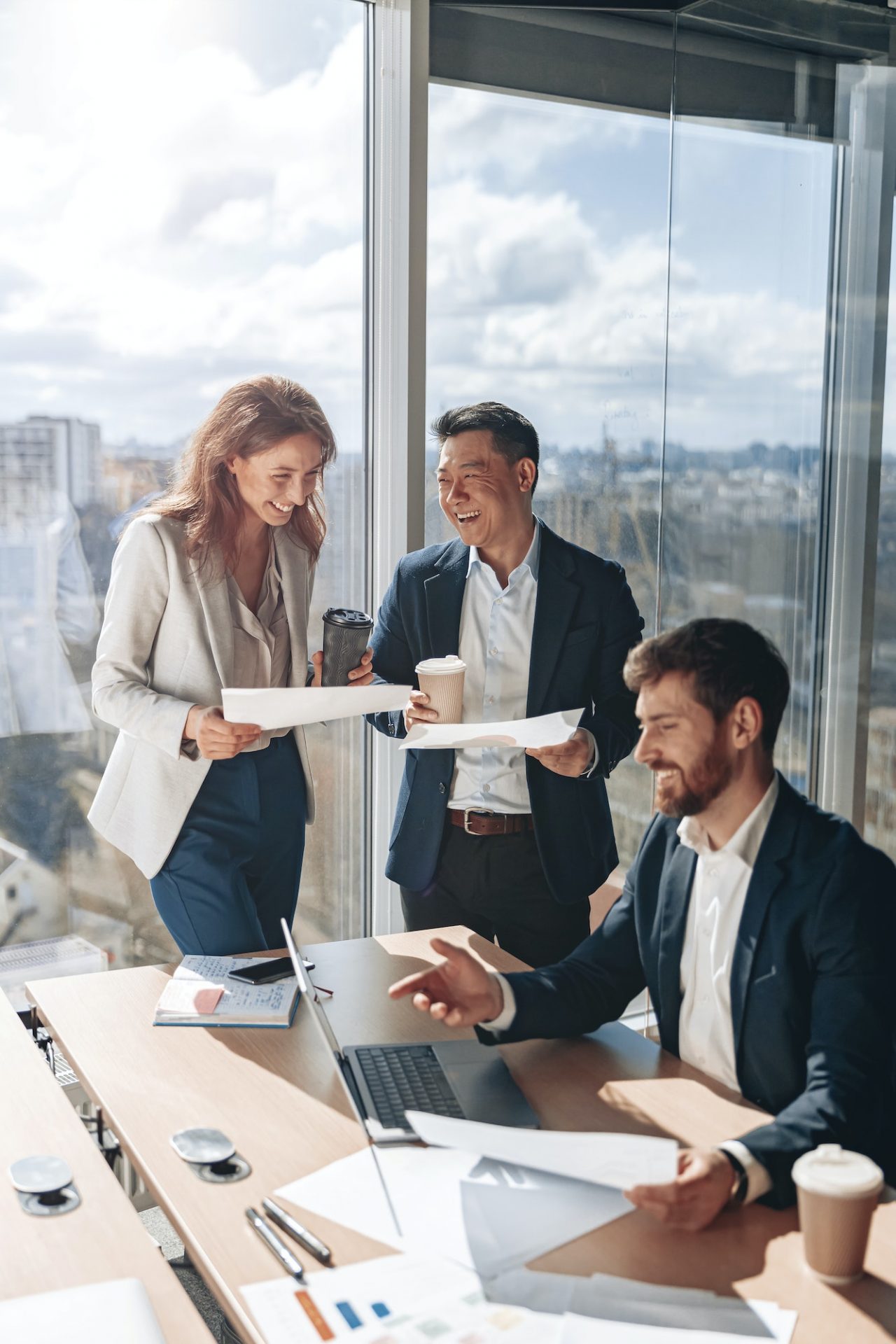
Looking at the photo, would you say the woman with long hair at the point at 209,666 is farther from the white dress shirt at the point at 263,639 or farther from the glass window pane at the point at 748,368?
the glass window pane at the point at 748,368

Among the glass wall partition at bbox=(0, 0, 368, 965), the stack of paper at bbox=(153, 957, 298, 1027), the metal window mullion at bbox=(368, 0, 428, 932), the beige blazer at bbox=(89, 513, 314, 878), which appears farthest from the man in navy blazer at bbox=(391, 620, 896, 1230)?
the metal window mullion at bbox=(368, 0, 428, 932)

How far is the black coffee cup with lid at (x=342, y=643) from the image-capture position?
2229mm

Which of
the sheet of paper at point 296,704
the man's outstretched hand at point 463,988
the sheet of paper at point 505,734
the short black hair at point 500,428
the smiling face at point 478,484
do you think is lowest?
the man's outstretched hand at point 463,988

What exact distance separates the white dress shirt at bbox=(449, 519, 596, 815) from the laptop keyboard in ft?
2.56

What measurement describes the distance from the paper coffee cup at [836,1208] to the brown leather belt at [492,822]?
4.04 ft

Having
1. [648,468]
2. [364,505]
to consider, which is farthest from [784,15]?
[364,505]

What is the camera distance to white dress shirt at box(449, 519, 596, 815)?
2.44m

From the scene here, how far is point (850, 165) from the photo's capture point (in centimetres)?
308

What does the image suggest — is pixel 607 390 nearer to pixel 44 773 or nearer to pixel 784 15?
pixel 784 15

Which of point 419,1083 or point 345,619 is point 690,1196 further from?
point 345,619

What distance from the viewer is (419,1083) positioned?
1619mm

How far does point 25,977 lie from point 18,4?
7.10 ft

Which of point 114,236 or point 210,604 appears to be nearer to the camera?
point 210,604

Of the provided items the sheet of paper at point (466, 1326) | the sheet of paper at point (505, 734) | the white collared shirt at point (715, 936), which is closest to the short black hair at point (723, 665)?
the white collared shirt at point (715, 936)
